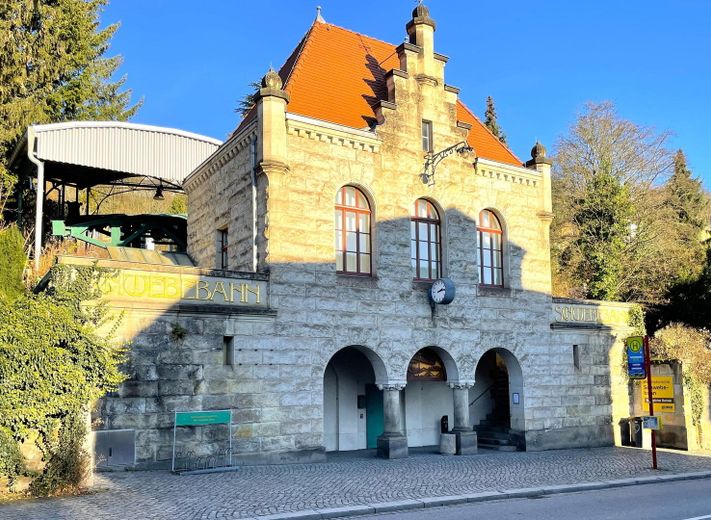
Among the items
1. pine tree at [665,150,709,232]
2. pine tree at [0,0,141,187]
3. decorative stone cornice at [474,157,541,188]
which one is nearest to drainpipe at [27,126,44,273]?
pine tree at [0,0,141,187]

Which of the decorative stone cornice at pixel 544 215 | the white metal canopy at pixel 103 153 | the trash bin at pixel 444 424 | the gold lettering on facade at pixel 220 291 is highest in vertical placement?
the white metal canopy at pixel 103 153

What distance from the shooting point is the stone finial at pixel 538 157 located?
23703 millimetres

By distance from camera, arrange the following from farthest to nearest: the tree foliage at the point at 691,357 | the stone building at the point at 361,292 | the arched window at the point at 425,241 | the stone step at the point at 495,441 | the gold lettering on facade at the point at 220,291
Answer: the tree foliage at the point at 691,357
the stone step at the point at 495,441
the arched window at the point at 425,241
the gold lettering on facade at the point at 220,291
the stone building at the point at 361,292

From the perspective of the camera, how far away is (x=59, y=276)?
46.6 ft

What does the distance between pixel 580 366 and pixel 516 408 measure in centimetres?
304

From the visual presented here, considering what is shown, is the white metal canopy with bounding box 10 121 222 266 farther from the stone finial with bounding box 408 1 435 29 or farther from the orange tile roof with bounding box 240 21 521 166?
the stone finial with bounding box 408 1 435 29

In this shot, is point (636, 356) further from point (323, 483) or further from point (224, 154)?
point (224, 154)

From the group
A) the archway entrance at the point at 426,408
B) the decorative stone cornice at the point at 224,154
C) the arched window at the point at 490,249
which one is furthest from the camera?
the archway entrance at the point at 426,408

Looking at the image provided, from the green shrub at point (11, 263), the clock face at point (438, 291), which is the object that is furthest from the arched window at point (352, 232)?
the green shrub at point (11, 263)

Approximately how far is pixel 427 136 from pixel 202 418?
10.7 meters

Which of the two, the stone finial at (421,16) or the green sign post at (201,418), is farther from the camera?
the stone finial at (421,16)

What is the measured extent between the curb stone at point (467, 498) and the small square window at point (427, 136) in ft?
34.5

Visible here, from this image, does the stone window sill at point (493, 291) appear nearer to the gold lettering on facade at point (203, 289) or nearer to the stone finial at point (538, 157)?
the stone finial at point (538, 157)

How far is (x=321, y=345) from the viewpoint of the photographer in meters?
18.0
